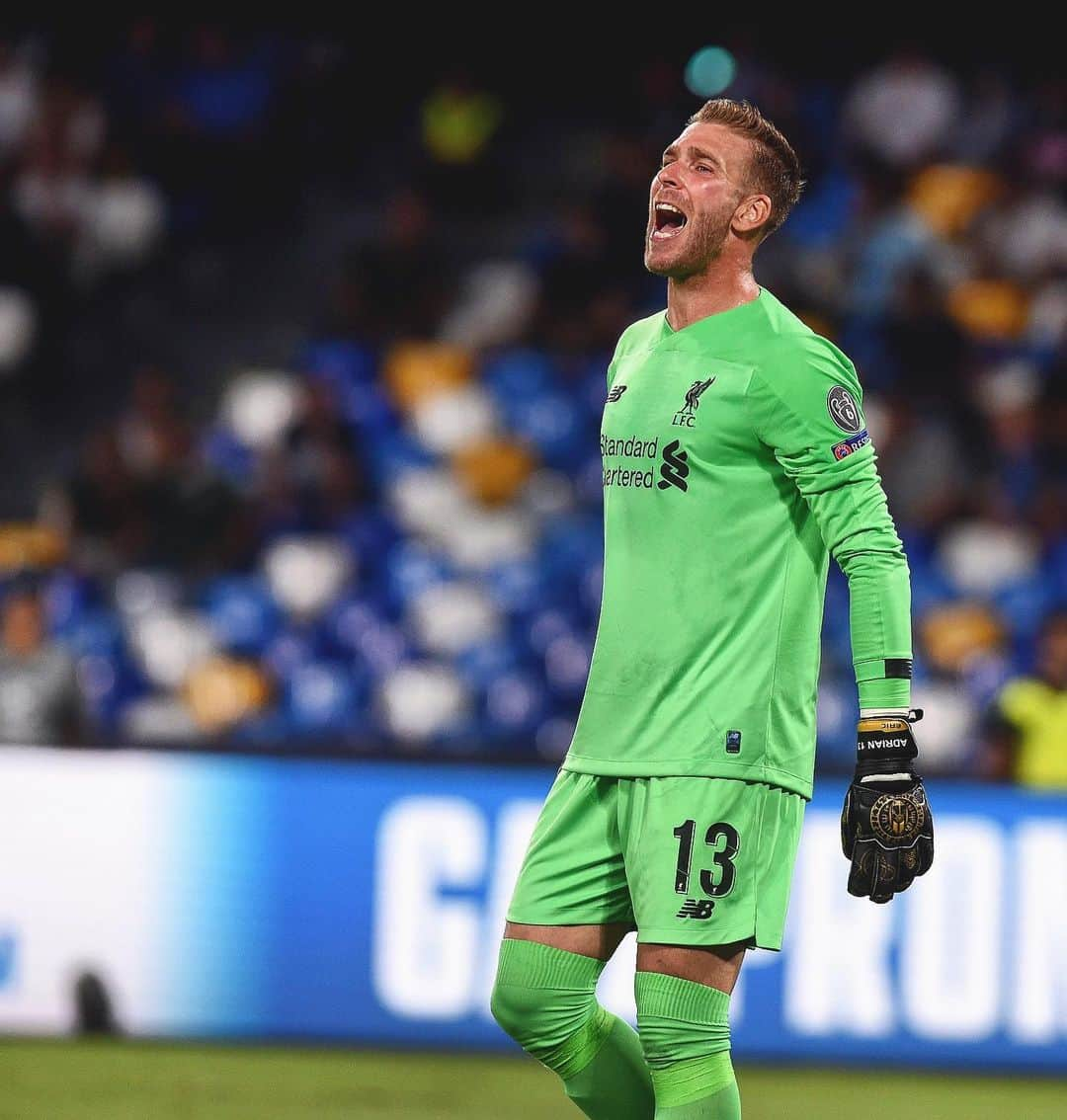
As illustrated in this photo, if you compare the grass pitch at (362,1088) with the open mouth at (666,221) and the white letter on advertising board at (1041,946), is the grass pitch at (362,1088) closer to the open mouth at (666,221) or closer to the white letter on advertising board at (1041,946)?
the white letter on advertising board at (1041,946)

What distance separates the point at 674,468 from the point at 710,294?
13.5 inches

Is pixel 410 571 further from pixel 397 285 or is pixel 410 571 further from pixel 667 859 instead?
pixel 667 859

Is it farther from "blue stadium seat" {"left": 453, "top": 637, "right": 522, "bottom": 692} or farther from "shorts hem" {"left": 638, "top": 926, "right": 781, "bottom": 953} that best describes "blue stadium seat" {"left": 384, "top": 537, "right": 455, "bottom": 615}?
"shorts hem" {"left": 638, "top": 926, "right": 781, "bottom": 953}

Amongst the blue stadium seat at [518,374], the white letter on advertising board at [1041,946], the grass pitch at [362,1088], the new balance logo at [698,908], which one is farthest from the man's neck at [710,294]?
the blue stadium seat at [518,374]

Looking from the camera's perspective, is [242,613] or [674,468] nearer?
[674,468]

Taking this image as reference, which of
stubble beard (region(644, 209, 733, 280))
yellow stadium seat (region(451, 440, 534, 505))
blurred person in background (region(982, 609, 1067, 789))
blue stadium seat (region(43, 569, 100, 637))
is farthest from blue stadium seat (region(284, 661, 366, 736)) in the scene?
stubble beard (region(644, 209, 733, 280))

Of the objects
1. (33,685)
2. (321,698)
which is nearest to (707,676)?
(33,685)

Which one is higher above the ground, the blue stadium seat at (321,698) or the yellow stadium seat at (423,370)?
the yellow stadium seat at (423,370)

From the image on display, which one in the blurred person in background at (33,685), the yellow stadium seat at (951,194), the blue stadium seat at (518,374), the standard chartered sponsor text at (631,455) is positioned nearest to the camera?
the standard chartered sponsor text at (631,455)

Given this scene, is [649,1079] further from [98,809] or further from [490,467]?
[490,467]

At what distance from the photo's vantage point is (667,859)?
11.1 ft

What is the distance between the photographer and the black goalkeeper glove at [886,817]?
3.28m

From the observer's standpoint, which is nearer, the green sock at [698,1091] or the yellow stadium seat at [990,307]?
the green sock at [698,1091]

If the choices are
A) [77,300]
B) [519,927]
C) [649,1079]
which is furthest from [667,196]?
[77,300]
